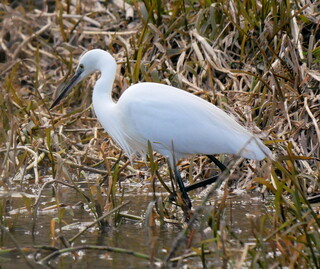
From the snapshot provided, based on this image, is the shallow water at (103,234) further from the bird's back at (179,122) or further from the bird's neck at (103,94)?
the bird's neck at (103,94)

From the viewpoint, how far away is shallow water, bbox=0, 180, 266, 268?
152 inches

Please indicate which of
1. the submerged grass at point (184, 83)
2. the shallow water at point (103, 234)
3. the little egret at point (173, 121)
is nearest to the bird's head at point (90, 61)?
the little egret at point (173, 121)

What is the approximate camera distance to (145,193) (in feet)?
18.8

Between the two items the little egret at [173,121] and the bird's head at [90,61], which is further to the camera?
the bird's head at [90,61]

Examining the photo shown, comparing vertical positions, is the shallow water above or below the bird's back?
below

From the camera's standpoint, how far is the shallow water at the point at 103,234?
3859 mm

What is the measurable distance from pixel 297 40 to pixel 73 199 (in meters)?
2.31

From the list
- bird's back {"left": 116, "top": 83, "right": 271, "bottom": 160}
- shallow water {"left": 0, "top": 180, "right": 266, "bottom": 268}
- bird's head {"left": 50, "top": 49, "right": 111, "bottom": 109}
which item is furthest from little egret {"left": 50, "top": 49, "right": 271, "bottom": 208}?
shallow water {"left": 0, "top": 180, "right": 266, "bottom": 268}

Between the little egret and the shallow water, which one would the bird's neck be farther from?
the shallow water

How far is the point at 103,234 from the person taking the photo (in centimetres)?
444

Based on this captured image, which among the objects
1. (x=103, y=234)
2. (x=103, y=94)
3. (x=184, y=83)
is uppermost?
(x=103, y=94)

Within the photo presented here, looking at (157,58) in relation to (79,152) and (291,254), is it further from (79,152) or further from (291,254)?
(291,254)

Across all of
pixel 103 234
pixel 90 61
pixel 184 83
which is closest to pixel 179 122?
pixel 90 61

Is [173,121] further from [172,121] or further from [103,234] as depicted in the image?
[103,234]
